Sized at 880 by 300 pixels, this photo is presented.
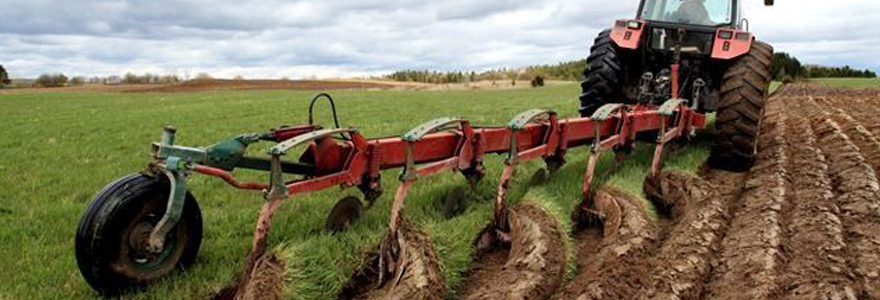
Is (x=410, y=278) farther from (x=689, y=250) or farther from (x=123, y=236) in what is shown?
(x=689, y=250)

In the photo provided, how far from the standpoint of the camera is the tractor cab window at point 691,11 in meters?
7.60

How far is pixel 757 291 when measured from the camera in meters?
3.24

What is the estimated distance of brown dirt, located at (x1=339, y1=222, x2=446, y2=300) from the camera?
3.02 metres

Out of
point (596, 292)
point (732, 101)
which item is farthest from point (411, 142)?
point (732, 101)

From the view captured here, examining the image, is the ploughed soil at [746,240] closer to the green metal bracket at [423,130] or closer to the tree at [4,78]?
the green metal bracket at [423,130]

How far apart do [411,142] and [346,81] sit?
51.5 m

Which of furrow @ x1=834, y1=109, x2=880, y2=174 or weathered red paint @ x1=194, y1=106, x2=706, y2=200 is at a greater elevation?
weathered red paint @ x1=194, y1=106, x2=706, y2=200

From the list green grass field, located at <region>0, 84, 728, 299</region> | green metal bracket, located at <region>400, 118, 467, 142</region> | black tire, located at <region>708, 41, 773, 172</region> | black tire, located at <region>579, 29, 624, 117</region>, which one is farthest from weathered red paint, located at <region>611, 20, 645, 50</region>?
green metal bracket, located at <region>400, 118, 467, 142</region>

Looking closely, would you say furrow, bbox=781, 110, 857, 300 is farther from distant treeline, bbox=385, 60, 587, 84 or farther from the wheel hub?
distant treeline, bbox=385, 60, 587, 84

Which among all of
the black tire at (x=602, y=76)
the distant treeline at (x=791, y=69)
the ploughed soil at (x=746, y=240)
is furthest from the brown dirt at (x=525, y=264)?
the distant treeline at (x=791, y=69)

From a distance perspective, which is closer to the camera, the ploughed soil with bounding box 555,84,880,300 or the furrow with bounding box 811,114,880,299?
the ploughed soil with bounding box 555,84,880,300

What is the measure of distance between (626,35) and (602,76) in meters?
0.50

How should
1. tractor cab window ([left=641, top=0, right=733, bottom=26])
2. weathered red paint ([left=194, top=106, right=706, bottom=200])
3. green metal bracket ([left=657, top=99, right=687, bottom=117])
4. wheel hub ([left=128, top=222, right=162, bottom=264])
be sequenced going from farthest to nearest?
1. tractor cab window ([left=641, top=0, right=733, bottom=26])
2. green metal bracket ([left=657, top=99, right=687, bottom=117])
3. weathered red paint ([left=194, top=106, right=706, bottom=200])
4. wheel hub ([left=128, top=222, right=162, bottom=264])

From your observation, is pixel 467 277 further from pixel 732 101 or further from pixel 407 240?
pixel 732 101
